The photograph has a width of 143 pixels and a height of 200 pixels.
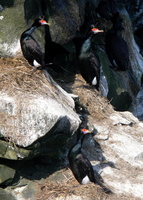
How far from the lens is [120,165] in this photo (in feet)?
24.3

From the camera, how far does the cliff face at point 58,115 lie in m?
6.07

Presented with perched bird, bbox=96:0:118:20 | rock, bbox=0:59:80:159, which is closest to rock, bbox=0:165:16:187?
rock, bbox=0:59:80:159

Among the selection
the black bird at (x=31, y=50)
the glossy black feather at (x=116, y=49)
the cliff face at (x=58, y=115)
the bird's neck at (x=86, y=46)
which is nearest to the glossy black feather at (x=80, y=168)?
the cliff face at (x=58, y=115)

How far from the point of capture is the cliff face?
6.07 m

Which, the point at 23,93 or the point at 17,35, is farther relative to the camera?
the point at 17,35

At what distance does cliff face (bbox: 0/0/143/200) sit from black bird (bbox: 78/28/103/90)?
284 mm

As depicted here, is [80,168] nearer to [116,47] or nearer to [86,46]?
[86,46]

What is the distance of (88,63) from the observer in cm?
926

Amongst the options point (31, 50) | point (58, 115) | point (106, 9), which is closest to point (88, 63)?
point (31, 50)

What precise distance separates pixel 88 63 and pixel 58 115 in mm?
3395

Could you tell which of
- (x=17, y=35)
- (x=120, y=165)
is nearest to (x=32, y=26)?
(x=17, y=35)

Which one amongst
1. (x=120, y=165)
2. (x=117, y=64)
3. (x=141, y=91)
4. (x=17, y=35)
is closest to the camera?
(x=120, y=165)

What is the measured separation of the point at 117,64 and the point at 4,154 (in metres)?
5.51

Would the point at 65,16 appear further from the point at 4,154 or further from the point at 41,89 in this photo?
the point at 4,154
